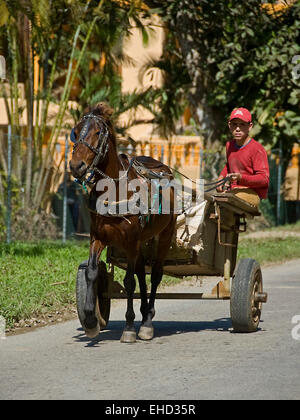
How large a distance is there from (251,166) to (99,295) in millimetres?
2096

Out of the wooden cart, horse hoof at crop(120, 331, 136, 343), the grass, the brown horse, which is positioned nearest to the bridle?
the brown horse

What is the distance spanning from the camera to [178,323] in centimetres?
1048

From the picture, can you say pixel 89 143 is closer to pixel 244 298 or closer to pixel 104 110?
pixel 104 110

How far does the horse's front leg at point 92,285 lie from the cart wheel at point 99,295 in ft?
0.40

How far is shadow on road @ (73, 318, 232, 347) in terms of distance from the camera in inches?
363

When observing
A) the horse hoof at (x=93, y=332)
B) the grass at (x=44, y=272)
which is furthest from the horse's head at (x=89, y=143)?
the grass at (x=44, y=272)

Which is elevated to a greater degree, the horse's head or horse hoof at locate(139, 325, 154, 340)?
the horse's head

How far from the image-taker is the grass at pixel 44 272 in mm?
10570

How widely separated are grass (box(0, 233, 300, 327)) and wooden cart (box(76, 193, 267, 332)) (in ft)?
3.98

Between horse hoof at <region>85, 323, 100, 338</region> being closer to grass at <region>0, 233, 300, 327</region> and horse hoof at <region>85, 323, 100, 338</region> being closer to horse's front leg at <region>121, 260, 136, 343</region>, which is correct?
horse's front leg at <region>121, 260, 136, 343</region>
